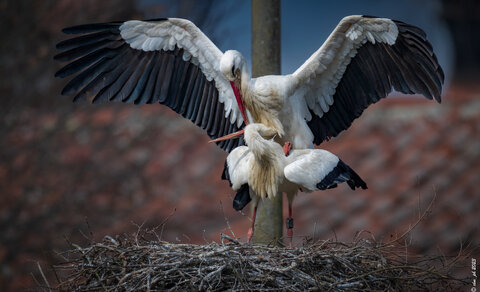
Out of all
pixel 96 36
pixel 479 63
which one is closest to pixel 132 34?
pixel 96 36

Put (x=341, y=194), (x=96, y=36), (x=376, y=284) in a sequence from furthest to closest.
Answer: (x=341, y=194) → (x=96, y=36) → (x=376, y=284)

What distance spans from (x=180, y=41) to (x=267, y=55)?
0.58 m

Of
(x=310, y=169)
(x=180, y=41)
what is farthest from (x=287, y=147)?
(x=180, y=41)

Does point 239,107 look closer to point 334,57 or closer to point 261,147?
point 261,147

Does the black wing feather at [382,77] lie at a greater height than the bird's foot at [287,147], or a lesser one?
greater

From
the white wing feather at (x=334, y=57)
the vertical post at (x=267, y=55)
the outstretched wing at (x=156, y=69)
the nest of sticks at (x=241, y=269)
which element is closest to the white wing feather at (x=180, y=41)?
the outstretched wing at (x=156, y=69)

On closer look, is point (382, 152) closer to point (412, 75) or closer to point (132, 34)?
point (412, 75)

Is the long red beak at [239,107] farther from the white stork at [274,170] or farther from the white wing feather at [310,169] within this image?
the white wing feather at [310,169]

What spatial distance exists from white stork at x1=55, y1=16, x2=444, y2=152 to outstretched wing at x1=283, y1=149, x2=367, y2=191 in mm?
271

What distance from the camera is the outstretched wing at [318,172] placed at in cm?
327

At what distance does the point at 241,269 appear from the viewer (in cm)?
284

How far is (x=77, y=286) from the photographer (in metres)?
3.02

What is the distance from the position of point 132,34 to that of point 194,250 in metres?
1.36

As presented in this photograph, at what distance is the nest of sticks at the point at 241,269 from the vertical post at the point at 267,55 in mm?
902
